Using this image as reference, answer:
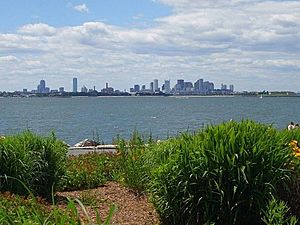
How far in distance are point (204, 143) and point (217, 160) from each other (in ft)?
0.95

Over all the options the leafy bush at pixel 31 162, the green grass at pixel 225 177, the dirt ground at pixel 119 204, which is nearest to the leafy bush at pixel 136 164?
the dirt ground at pixel 119 204

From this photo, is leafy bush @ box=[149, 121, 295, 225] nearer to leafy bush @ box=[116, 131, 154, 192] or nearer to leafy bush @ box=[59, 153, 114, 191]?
leafy bush @ box=[116, 131, 154, 192]

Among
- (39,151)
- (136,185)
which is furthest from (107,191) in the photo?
(39,151)

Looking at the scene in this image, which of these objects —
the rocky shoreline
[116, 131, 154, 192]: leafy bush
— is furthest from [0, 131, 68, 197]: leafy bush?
the rocky shoreline

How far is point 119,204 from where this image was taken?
9695mm

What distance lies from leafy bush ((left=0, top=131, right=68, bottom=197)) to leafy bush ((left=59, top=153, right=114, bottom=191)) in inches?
26.3

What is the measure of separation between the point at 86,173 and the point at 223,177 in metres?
5.06

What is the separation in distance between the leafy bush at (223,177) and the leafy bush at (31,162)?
233 cm

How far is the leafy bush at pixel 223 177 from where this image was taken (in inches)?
297

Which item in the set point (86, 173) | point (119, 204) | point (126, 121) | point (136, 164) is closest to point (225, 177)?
point (119, 204)

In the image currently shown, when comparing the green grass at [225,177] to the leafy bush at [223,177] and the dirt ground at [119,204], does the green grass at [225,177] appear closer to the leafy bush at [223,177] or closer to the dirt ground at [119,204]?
the leafy bush at [223,177]

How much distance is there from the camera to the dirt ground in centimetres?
855

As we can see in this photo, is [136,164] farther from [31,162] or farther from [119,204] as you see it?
[31,162]

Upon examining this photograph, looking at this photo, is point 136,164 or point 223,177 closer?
point 223,177
